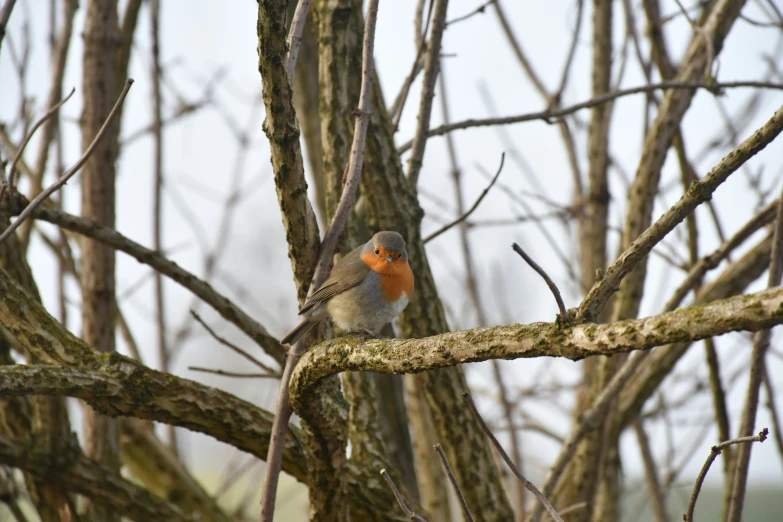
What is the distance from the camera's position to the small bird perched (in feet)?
10.5

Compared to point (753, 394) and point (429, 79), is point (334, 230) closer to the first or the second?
point (429, 79)

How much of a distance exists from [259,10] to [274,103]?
0.90 ft

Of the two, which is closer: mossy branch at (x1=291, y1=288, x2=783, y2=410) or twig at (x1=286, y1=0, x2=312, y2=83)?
mossy branch at (x1=291, y1=288, x2=783, y2=410)

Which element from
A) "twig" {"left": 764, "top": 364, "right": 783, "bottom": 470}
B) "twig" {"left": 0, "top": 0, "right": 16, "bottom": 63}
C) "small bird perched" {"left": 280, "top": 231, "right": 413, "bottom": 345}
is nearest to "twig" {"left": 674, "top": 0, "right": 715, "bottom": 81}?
"twig" {"left": 764, "top": 364, "right": 783, "bottom": 470}

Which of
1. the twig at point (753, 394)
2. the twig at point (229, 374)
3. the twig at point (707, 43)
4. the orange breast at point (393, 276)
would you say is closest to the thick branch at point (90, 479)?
the twig at point (229, 374)

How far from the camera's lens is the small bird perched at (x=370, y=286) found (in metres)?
3.19

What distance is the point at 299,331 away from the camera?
308 centimetres

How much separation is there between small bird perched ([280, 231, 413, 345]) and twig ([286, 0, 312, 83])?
972 mm

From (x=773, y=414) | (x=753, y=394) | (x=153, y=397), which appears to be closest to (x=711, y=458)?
(x=753, y=394)

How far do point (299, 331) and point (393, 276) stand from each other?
49 cm

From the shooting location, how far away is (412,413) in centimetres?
469

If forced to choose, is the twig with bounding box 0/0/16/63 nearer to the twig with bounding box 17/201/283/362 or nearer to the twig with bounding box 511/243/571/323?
the twig with bounding box 17/201/283/362

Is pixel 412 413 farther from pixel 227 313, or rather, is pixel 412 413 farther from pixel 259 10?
pixel 259 10

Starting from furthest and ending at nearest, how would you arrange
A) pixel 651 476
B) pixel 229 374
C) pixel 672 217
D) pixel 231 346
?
pixel 651 476 → pixel 229 374 → pixel 231 346 → pixel 672 217
